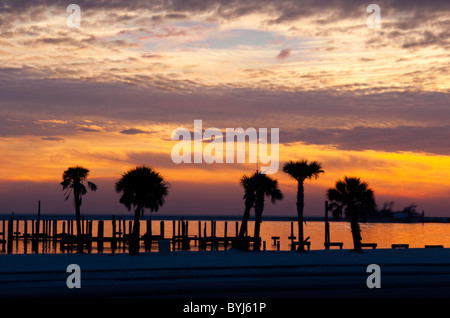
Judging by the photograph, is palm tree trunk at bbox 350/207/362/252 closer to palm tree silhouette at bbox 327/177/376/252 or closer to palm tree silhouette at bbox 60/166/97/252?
palm tree silhouette at bbox 327/177/376/252

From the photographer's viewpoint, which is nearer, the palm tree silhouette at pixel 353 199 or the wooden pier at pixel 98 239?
the palm tree silhouette at pixel 353 199

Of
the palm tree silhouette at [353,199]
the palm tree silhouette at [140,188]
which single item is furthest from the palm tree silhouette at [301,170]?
the palm tree silhouette at [140,188]

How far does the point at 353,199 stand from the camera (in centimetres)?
4100

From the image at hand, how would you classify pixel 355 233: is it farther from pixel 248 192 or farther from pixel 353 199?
pixel 248 192

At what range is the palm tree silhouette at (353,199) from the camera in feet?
134

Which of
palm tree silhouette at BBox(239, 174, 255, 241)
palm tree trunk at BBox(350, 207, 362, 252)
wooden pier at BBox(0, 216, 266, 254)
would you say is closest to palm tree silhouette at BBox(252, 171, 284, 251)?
palm tree silhouette at BBox(239, 174, 255, 241)

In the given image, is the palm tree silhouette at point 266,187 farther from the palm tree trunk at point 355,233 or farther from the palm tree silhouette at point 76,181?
the palm tree silhouette at point 76,181

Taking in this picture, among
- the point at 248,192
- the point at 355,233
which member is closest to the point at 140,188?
the point at 248,192

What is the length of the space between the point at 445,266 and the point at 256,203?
17.1 m

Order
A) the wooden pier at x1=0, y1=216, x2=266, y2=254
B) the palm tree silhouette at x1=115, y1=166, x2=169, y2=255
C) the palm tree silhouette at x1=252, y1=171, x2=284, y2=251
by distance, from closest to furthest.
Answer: the palm tree silhouette at x1=115, y1=166, x2=169, y2=255, the palm tree silhouette at x1=252, y1=171, x2=284, y2=251, the wooden pier at x1=0, y1=216, x2=266, y2=254

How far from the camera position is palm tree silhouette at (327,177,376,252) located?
40809 millimetres

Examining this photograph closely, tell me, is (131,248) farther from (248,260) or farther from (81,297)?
(81,297)

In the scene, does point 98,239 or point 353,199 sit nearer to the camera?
point 353,199

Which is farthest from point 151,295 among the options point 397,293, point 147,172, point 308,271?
point 147,172
